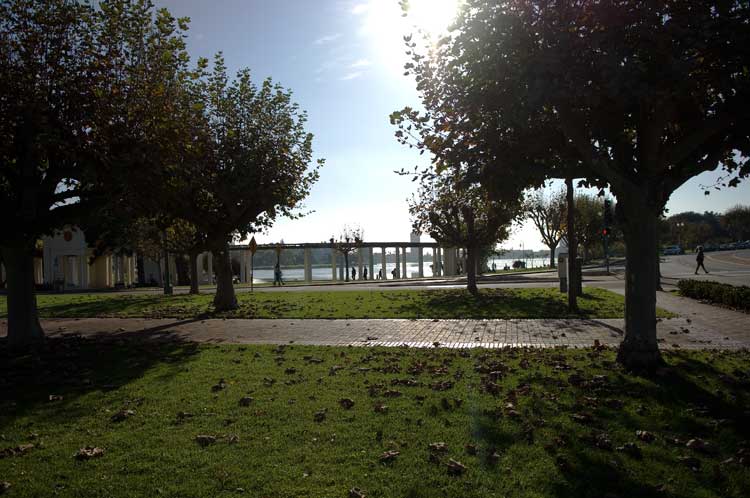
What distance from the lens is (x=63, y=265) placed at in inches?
1703

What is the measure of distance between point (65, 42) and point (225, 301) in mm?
10057

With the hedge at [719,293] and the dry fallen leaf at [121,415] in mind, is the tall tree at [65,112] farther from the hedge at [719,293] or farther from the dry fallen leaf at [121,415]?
the hedge at [719,293]

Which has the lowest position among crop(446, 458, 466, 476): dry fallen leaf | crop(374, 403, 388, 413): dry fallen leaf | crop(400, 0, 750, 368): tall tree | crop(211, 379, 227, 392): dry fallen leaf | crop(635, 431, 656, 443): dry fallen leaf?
crop(635, 431, 656, 443): dry fallen leaf

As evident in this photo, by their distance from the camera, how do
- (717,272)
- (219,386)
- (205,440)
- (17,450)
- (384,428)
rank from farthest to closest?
(717,272)
(219,386)
(384,428)
(205,440)
(17,450)

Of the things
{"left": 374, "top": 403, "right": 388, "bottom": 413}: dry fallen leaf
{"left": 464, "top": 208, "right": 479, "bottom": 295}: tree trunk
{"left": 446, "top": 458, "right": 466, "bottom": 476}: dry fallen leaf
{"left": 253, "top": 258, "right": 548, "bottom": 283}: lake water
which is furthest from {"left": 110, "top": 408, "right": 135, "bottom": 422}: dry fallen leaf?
{"left": 253, "top": 258, "right": 548, "bottom": 283}: lake water

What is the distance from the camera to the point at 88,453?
15.2 feet

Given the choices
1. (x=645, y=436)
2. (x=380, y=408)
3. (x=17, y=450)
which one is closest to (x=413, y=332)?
(x=380, y=408)

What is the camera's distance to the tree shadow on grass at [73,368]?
20.6ft

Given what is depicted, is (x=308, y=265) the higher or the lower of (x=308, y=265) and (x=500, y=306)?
the higher

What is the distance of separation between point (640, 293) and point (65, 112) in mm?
9757

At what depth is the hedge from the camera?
47.6ft

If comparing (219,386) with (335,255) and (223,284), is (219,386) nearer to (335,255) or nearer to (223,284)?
(223,284)

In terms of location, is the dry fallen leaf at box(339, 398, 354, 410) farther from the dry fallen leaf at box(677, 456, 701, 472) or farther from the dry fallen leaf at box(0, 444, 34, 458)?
the dry fallen leaf at box(677, 456, 701, 472)

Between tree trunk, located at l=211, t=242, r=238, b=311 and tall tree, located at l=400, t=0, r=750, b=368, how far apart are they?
12.1 m
